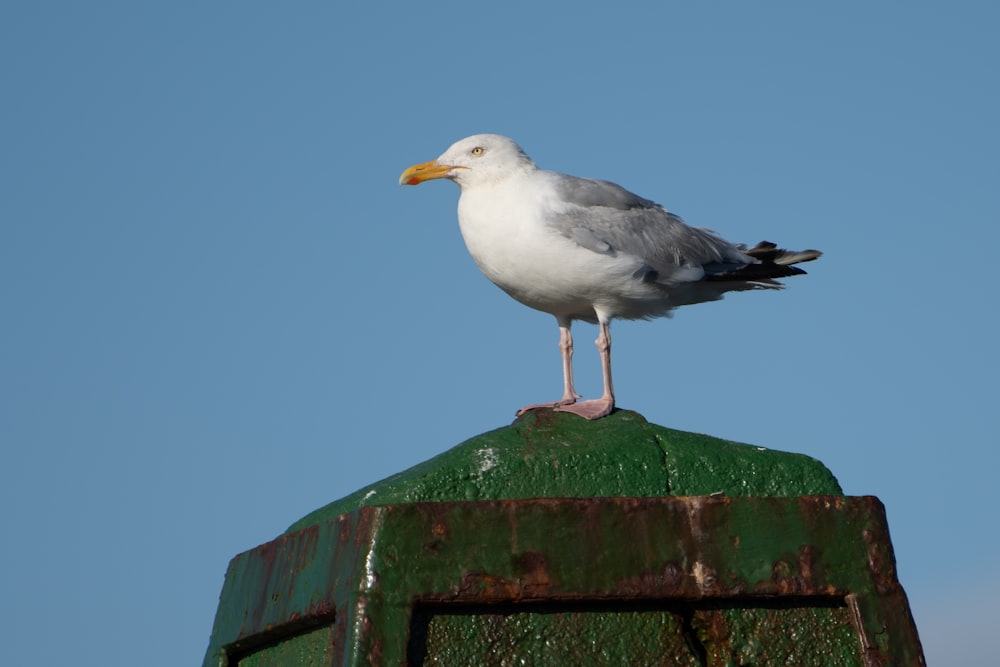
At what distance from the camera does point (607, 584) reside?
3.97 metres

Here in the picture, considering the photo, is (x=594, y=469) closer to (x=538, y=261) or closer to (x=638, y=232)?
(x=538, y=261)

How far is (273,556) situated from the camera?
468 centimetres

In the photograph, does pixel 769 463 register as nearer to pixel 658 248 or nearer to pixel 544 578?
pixel 544 578

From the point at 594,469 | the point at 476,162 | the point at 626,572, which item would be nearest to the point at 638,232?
the point at 476,162

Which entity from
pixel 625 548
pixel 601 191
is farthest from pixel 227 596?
pixel 601 191

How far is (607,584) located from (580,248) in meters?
4.14

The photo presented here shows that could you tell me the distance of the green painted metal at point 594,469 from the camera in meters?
4.50

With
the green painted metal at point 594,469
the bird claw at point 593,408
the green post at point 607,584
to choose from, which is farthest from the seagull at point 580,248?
the green post at point 607,584

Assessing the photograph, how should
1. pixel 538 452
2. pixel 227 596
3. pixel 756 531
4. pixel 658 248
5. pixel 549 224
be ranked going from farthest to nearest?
1. pixel 658 248
2. pixel 549 224
3. pixel 227 596
4. pixel 538 452
5. pixel 756 531

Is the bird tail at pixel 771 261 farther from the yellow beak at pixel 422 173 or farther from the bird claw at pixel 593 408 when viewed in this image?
the bird claw at pixel 593 408

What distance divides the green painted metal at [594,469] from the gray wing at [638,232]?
3.31 meters

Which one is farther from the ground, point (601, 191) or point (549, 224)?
point (601, 191)

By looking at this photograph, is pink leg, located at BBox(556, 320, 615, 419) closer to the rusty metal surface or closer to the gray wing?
the gray wing

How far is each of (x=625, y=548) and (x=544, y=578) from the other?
264 mm
